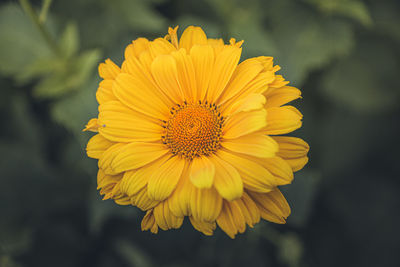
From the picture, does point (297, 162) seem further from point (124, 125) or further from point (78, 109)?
point (78, 109)

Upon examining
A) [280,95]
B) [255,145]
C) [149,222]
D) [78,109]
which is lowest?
[149,222]

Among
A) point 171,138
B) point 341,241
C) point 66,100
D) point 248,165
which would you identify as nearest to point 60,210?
A: point 66,100

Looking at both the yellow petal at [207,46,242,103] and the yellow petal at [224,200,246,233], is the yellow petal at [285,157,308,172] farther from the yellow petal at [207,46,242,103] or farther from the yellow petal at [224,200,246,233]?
the yellow petal at [207,46,242,103]

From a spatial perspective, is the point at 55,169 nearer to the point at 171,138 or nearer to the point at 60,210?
the point at 60,210

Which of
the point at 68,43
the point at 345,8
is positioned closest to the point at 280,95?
the point at 345,8

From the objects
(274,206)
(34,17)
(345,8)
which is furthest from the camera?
(345,8)

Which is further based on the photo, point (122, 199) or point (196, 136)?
point (196, 136)
